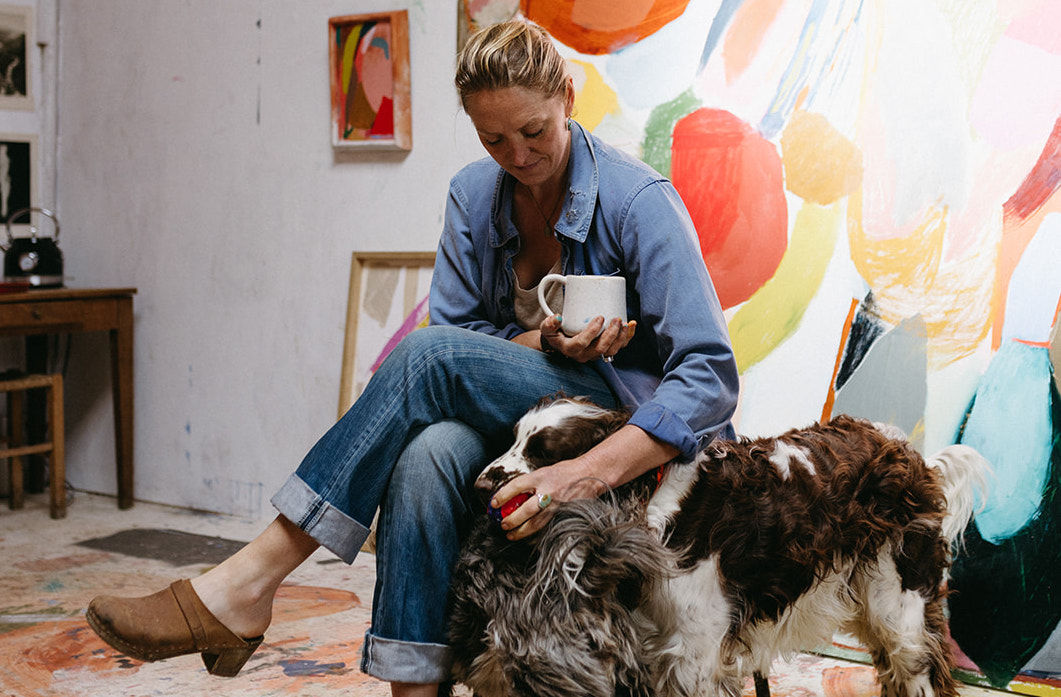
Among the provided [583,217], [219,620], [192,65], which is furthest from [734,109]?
[192,65]

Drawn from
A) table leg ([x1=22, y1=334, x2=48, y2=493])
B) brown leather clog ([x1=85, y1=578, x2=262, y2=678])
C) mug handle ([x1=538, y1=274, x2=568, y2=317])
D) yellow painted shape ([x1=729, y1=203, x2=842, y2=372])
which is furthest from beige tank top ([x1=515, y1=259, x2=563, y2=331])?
table leg ([x1=22, y1=334, x2=48, y2=493])

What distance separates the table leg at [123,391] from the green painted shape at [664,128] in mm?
2098

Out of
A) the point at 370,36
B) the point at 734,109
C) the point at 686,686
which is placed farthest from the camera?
the point at 370,36

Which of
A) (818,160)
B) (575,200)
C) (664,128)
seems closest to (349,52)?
(664,128)

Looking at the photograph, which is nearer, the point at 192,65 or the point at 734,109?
the point at 734,109

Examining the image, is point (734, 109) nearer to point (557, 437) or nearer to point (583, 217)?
point (583, 217)

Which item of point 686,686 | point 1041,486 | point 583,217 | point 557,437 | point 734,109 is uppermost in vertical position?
point 734,109

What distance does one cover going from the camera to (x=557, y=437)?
4.35 feet

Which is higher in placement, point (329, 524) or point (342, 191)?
point (342, 191)

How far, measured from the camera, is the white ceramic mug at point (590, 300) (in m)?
1.40

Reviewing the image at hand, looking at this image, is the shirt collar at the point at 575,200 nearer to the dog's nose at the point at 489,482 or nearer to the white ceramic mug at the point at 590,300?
the white ceramic mug at the point at 590,300

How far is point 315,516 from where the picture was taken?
4.48ft

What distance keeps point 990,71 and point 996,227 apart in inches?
13.0

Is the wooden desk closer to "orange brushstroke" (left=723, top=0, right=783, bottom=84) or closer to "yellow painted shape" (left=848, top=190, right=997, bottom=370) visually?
"orange brushstroke" (left=723, top=0, right=783, bottom=84)
